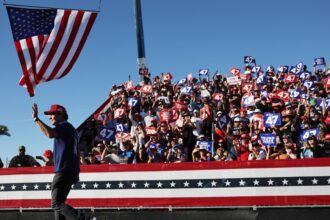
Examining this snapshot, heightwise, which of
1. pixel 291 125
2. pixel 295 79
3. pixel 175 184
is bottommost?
pixel 175 184

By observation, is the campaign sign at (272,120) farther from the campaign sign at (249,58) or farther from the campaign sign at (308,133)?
the campaign sign at (249,58)

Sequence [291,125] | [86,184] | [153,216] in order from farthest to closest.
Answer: [291,125] < [86,184] < [153,216]

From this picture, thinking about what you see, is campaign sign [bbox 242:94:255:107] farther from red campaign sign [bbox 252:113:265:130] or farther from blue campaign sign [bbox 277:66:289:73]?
blue campaign sign [bbox 277:66:289:73]

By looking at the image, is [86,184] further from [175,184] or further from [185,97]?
[185,97]

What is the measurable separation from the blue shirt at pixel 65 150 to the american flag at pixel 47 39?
5.89 ft

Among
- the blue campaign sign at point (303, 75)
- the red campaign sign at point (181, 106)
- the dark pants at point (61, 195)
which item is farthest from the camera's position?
the blue campaign sign at point (303, 75)

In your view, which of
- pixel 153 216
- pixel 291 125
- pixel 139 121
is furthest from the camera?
pixel 139 121

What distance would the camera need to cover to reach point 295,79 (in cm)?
1811

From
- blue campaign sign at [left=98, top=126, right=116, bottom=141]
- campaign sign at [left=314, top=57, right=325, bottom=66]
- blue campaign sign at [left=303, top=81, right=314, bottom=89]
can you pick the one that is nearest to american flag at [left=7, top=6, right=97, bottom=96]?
blue campaign sign at [left=98, top=126, right=116, bottom=141]

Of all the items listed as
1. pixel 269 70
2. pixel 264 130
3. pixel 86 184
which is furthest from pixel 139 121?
pixel 269 70

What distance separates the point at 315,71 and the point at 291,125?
1132 centimetres

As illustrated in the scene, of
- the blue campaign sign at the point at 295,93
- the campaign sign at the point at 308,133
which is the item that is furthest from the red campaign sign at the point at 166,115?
the campaign sign at the point at 308,133

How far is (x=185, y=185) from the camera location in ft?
27.6

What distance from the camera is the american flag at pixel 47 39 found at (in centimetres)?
841
